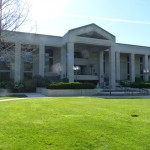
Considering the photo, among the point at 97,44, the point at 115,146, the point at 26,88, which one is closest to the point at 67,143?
the point at 115,146

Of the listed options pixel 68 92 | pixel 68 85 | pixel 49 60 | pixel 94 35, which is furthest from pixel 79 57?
pixel 68 92

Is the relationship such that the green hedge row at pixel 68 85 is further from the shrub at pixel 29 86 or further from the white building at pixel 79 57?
the white building at pixel 79 57

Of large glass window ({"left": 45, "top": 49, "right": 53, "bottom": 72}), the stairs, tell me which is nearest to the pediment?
large glass window ({"left": 45, "top": 49, "right": 53, "bottom": 72})

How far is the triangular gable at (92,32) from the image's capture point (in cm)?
4028

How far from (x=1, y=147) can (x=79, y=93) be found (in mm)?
24418

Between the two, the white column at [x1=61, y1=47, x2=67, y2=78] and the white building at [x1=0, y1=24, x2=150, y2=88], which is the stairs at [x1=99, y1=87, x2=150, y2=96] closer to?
the white building at [x1=0, y1=24, x2=150, y2=88]

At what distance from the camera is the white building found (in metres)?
40.2

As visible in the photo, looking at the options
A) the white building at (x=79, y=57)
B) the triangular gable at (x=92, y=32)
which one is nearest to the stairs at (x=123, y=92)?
the white building at (x=79, y=57)

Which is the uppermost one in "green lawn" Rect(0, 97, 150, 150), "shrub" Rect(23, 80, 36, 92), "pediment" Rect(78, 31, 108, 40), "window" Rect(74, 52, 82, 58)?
"pediment" Rect(78, 31, 108, 40)

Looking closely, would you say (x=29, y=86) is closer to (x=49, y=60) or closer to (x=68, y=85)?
(x=68, y=85)

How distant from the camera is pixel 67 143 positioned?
610 centimetres

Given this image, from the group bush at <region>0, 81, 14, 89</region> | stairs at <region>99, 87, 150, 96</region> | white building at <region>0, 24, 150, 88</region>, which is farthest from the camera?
white building at <region>0, 24, 150, 88</region>

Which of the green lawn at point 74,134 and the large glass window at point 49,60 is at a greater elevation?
the large glass window at point 49,60

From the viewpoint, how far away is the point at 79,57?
48219 millimetres
